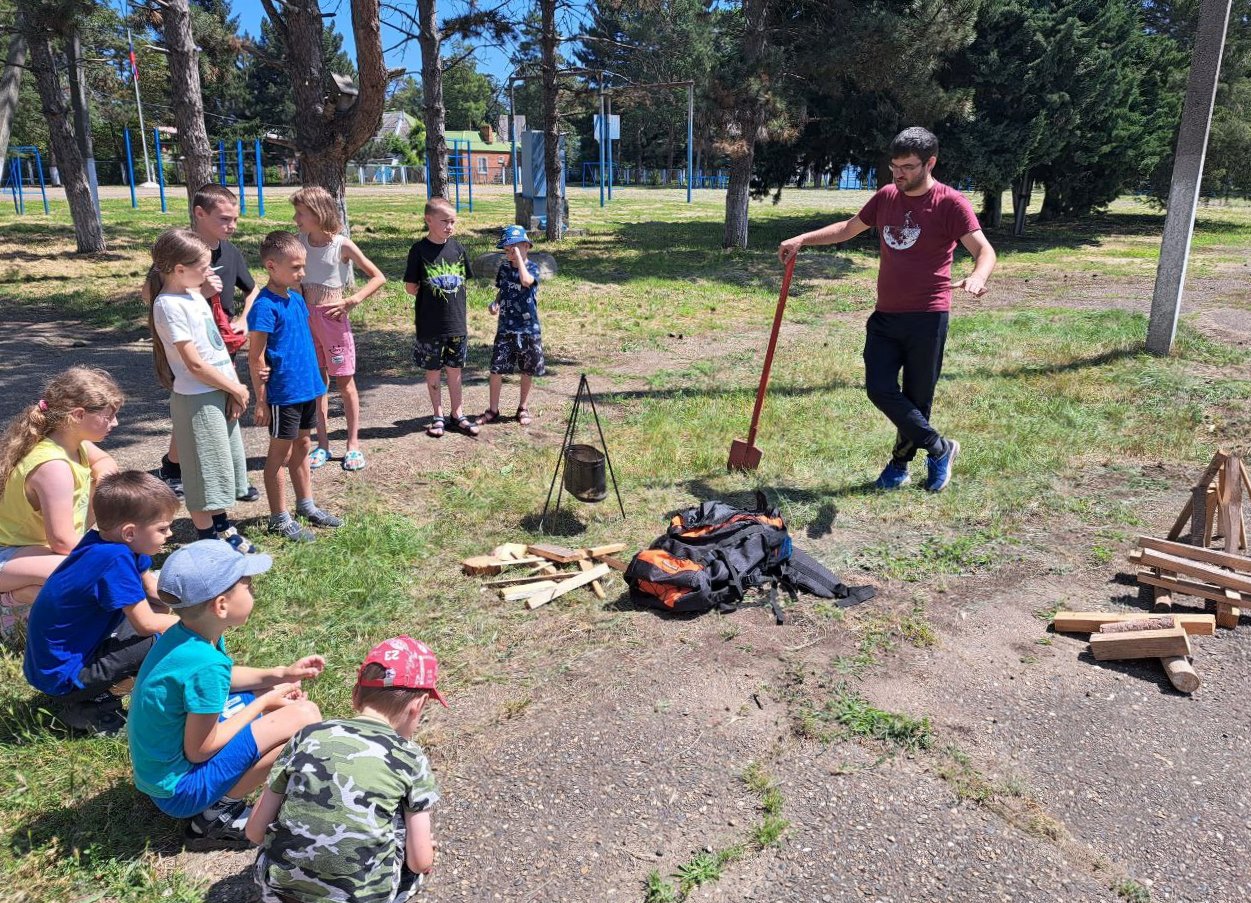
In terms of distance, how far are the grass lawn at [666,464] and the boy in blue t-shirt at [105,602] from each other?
12.3 inches

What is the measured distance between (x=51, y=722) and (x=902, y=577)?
Result: 407 cm

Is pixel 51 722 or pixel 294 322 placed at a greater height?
pixel 294 322

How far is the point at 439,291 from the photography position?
6812mm

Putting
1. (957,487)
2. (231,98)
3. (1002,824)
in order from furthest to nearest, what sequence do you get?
1. (231,98)
2. (957,487)
3. (1002,824)

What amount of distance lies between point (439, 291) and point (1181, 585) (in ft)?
17.0

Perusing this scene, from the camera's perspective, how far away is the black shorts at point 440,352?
22.8 ft

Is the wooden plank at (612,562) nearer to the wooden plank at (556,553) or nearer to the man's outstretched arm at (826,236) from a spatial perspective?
the wooden plank at (556,553)

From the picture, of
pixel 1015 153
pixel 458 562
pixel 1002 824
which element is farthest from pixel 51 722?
pixel 1015 153

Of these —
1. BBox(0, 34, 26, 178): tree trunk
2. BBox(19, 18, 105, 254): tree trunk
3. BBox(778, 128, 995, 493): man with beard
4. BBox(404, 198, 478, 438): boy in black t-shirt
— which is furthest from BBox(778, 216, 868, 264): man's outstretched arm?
BBox(0, 34, 26, 178): tree trunk

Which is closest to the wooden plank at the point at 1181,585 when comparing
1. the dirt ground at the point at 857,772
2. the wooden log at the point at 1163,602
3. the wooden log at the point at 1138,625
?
the wooden log at the point at 1163,602

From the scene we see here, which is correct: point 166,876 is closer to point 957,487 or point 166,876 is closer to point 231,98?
point 957,487

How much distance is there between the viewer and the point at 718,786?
3.28 metres

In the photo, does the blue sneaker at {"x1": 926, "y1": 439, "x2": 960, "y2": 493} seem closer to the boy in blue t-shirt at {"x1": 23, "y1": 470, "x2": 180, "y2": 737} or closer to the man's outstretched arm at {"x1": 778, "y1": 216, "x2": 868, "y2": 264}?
the man's outstretched arm at {"x1": 778, "y1": 216, "x2": 868, "y2": 264}

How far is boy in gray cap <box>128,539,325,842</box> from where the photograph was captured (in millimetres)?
2648
